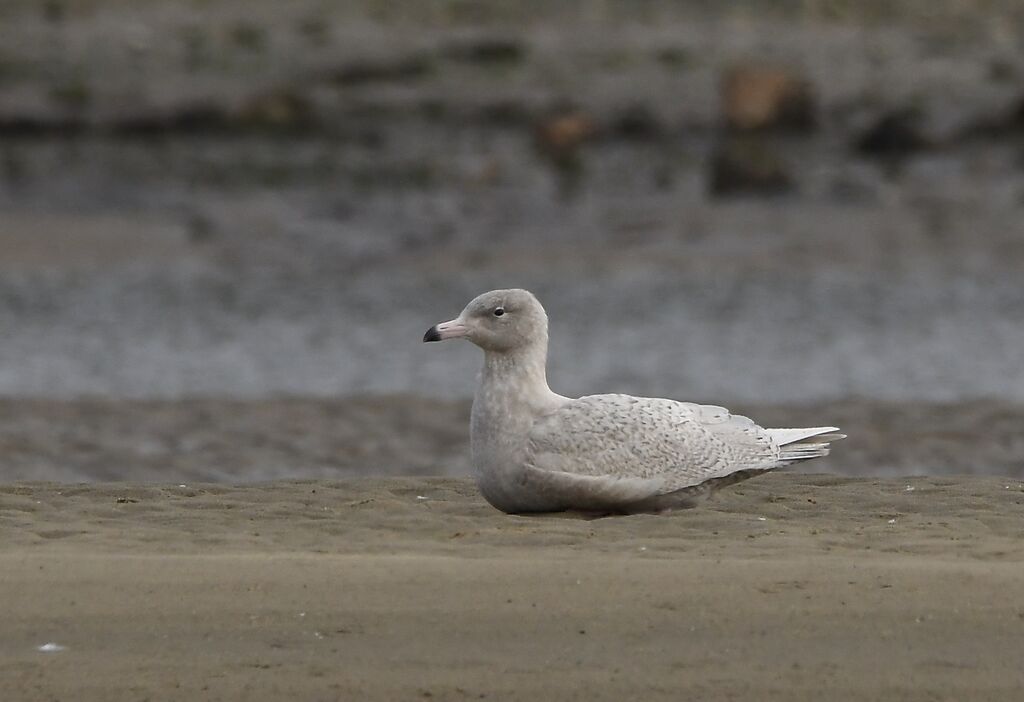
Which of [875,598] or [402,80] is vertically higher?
[402,80]

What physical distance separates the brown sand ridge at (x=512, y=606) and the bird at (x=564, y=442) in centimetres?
13

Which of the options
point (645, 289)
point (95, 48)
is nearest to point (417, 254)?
point (645, 289)

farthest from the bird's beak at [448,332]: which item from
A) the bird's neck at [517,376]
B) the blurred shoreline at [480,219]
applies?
the blurred shoreline at [480,219]

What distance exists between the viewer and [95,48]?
29031 mm

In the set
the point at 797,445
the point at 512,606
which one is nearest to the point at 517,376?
the point at 797,445

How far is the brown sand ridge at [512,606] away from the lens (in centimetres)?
572

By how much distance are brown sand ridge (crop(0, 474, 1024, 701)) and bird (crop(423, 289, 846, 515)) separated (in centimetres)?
13

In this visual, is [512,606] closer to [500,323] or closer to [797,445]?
[500,323]

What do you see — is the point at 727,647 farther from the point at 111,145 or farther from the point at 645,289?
the point at 111,145

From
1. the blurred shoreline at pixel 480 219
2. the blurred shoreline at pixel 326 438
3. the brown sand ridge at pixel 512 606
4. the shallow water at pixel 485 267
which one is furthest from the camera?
the shallow water at pixel 485 267

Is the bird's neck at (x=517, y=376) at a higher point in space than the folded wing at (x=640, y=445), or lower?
higher

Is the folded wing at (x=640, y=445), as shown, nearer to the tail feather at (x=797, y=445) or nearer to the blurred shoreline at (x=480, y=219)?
the tail feather at (x=797, y=445)

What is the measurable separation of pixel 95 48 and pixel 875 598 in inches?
954

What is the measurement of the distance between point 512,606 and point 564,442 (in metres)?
1.58
